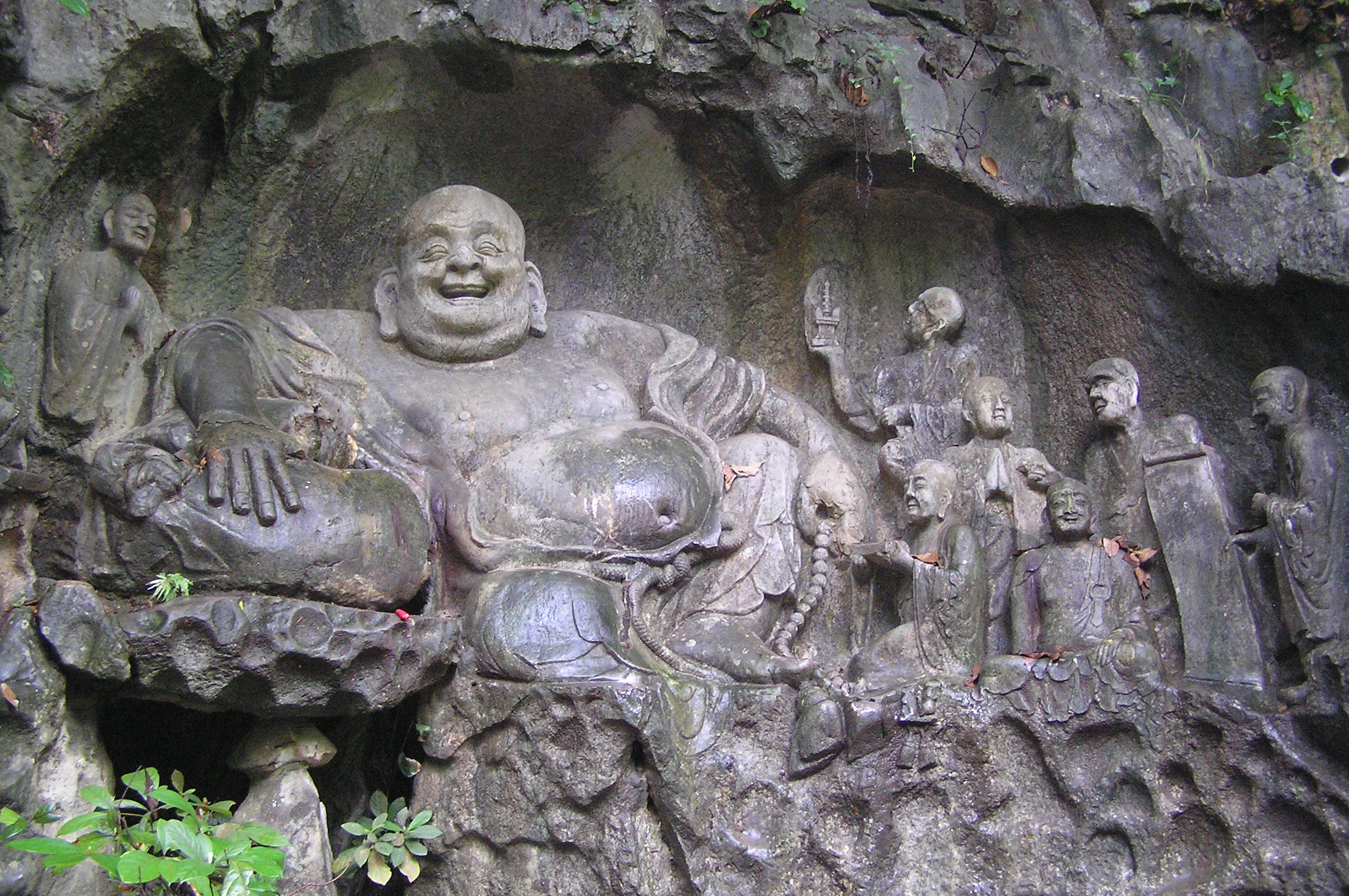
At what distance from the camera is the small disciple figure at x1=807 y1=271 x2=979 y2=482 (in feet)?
16.8

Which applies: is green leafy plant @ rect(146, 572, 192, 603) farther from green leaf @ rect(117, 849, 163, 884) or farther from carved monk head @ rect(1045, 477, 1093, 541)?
carved monk head @ rect(1045, 477, 1093, 541)

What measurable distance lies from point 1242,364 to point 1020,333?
3.16 feet

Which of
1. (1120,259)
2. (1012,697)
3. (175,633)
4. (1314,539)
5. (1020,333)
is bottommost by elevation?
(175,633)

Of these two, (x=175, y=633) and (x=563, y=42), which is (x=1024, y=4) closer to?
(x=563, y=42)

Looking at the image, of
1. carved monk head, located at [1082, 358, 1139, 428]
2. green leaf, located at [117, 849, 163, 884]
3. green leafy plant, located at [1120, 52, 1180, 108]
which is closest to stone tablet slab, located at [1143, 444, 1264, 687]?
carved monk head, located at [1082, 358, 1139, 428]

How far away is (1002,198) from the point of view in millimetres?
5129

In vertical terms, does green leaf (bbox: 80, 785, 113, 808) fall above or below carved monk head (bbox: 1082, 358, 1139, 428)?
below

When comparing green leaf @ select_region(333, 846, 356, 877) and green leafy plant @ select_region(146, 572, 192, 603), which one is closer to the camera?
green leafy plant @ select_region(146, 572, 192, 603)

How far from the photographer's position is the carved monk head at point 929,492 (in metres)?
4.71

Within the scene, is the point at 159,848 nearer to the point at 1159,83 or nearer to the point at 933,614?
the point at 933,614

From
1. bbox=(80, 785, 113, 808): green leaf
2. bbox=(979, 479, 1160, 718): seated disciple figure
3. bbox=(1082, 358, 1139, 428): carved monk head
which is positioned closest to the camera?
bbox=(80, 785, 113, 808): green leaf

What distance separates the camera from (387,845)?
12.3 feet

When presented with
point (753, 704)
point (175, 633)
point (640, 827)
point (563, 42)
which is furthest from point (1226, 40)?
point (175, 633)

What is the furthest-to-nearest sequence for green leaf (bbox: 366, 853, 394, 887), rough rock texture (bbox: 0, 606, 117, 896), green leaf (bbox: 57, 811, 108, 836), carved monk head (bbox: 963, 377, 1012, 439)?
carved monk head (bbox: 963, 377, 1012, 439), green leaf (bbox: 366, 853, 394, 887), rough rock texture (bbox: 0, 606, 117, 896), green leaf (bbox: 57, 811, 108, 836)
